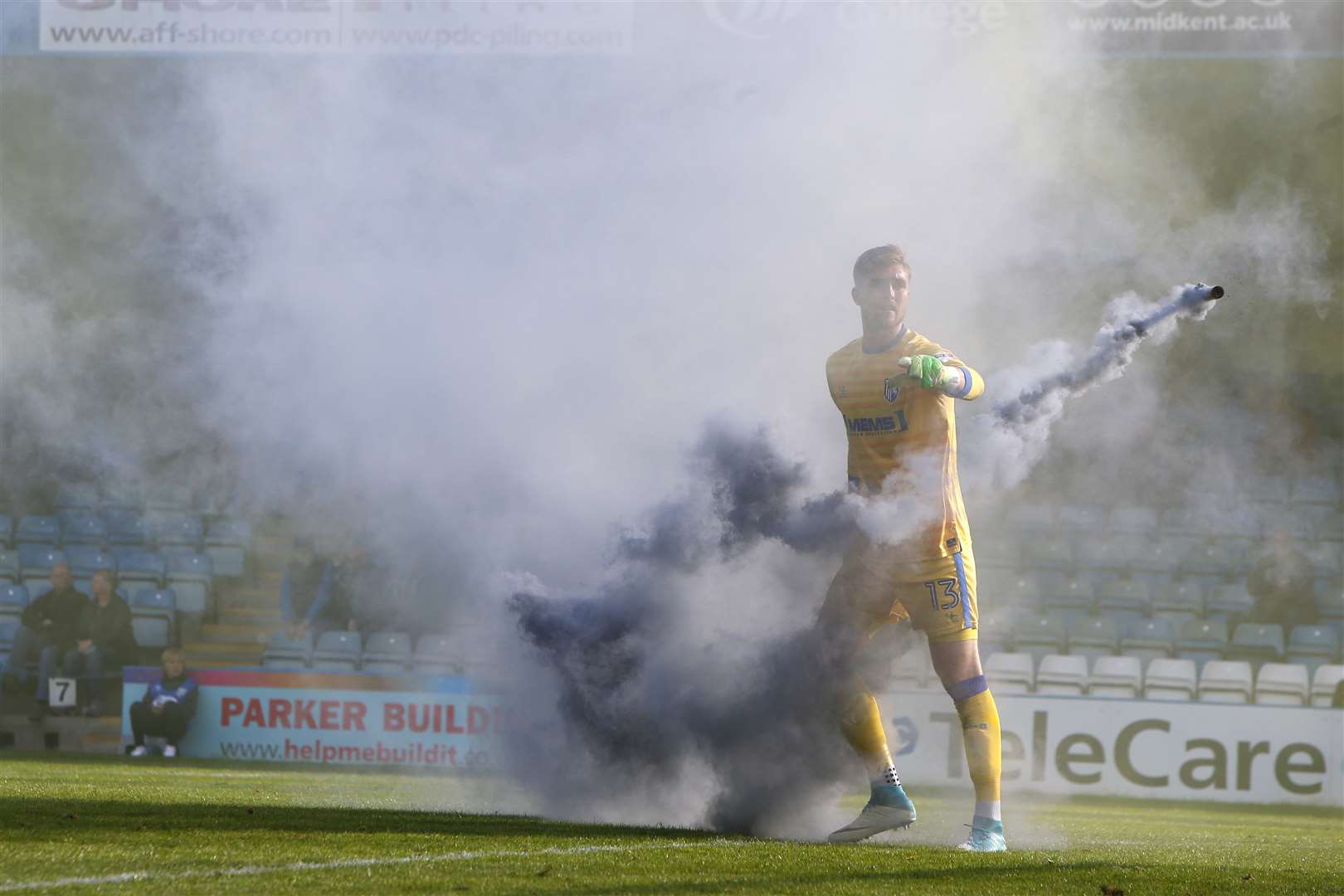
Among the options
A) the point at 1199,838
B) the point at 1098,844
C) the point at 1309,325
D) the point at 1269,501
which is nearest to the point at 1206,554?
the point at 1269,501

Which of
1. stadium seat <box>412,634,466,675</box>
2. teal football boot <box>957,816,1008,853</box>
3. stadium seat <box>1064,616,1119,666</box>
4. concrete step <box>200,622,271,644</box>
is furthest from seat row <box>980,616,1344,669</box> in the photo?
teal football boot <box>957,816,1008,853</box>

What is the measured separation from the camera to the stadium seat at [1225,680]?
1504cm

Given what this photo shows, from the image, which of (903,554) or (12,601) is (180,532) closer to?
(12,601)

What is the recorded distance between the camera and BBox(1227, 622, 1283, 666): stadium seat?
16172 millimetres

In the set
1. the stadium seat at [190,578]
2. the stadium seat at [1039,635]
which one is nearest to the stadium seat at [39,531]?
the stadium seat at [190,578]

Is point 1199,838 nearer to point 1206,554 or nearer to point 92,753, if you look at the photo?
point 1206,554

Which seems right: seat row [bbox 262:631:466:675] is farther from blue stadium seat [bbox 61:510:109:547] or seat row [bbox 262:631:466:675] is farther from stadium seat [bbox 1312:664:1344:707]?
stadium seat [bbox 1312:664:1344:707]

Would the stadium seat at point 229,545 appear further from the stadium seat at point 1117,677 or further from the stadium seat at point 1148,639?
the stadium seat at point 1148,639

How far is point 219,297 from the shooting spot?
16250 millimetres

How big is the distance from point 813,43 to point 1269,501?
8021mm

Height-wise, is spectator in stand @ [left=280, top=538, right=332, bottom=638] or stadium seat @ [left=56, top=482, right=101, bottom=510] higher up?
stadium seat @ [left=56, top=482, right=101, bottom=510]

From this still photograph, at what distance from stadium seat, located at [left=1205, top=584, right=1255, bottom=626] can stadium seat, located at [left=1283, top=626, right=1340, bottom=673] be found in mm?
601

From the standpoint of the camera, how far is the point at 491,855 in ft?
19.6

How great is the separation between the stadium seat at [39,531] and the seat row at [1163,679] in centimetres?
1014
